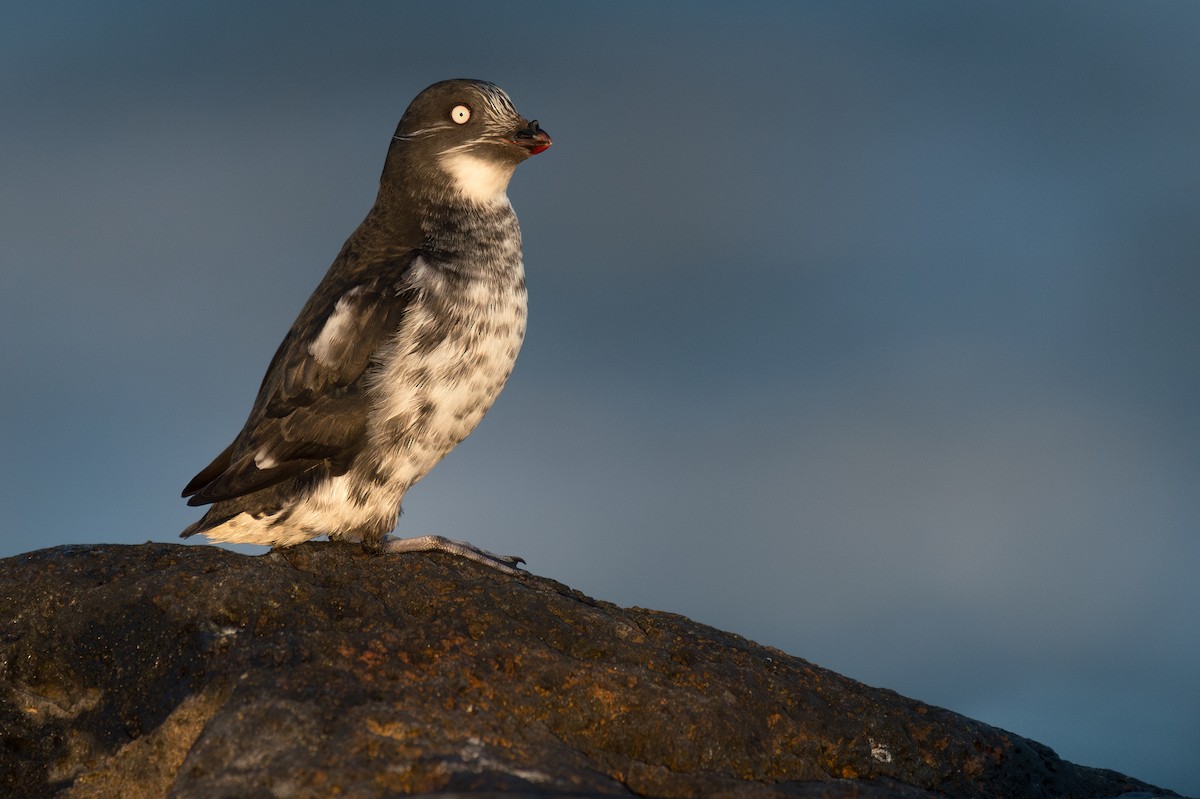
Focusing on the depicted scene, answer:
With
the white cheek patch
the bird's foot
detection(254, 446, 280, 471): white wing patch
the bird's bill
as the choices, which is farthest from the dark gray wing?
the bird's bill

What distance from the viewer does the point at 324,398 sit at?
23.1ft

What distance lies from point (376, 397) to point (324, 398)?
0.35 m

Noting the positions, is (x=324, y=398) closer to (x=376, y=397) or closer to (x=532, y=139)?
(x=376, y=397)

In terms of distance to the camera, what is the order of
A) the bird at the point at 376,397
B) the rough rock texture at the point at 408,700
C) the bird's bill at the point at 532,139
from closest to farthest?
the rough rock texture at the point at 408,700, the bird at the point at 376,397, the bird's bill at the point at 532,139

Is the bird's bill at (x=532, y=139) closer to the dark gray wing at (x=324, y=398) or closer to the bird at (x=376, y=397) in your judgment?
the bird at (x=376, y=397)

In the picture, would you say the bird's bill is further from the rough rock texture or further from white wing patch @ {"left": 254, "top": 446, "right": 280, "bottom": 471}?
the rough rock texture

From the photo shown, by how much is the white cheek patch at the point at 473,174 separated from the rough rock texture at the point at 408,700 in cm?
267

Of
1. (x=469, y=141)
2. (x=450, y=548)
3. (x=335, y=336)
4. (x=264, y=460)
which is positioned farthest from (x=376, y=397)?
(x=469, y=141)

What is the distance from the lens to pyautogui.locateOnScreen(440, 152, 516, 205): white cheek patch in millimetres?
7629

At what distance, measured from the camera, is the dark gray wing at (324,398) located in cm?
696

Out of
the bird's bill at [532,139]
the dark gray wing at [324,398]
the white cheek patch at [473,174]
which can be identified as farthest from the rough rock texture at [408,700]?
the bird's bill at [532,139]

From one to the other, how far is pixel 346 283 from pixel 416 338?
2.47ft

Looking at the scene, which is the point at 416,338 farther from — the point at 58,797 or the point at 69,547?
the point at 58,797

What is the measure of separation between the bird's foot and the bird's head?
93.3 inches
